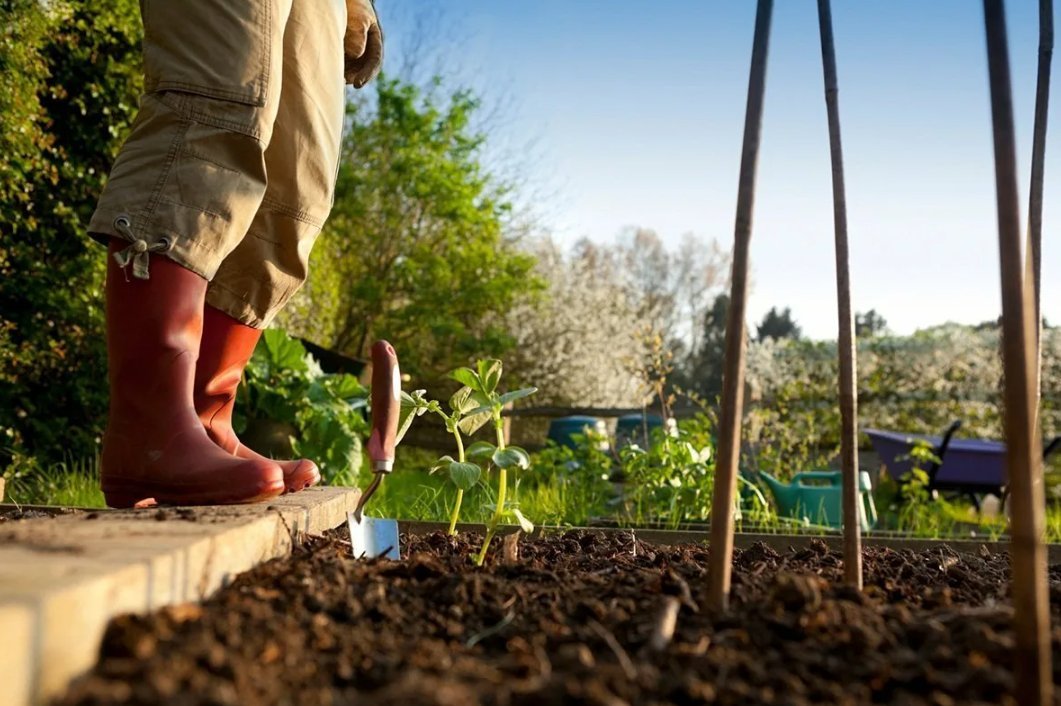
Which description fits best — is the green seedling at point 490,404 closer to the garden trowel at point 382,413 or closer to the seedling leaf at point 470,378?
the seedling leaf at point 470,378

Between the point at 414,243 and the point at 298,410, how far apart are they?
5576 millimetres

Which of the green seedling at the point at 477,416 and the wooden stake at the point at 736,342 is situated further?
the green seedling at the point at 477,416

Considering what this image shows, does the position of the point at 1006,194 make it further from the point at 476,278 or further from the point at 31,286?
the point at 476,278

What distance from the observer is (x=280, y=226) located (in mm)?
1828

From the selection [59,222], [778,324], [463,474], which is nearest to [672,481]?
[463,474]

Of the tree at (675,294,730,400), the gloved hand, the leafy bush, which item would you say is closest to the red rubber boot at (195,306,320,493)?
the gloved hand

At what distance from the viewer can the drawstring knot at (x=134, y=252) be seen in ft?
4.66

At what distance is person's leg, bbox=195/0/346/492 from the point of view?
1.77 metres

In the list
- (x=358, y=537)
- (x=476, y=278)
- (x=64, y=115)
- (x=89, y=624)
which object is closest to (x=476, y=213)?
(x=476, y=278)

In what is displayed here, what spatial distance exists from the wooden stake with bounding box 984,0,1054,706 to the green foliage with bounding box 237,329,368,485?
11.2ft

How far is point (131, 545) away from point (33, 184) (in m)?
3.74

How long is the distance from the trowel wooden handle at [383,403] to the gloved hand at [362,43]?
1.11 meters

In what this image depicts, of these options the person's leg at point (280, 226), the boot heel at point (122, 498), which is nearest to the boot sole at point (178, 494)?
→ the boot heel at point (122, 498)

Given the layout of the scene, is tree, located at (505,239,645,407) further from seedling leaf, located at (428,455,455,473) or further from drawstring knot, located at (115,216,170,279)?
drawstring knot, located at (115,216,170,279)
